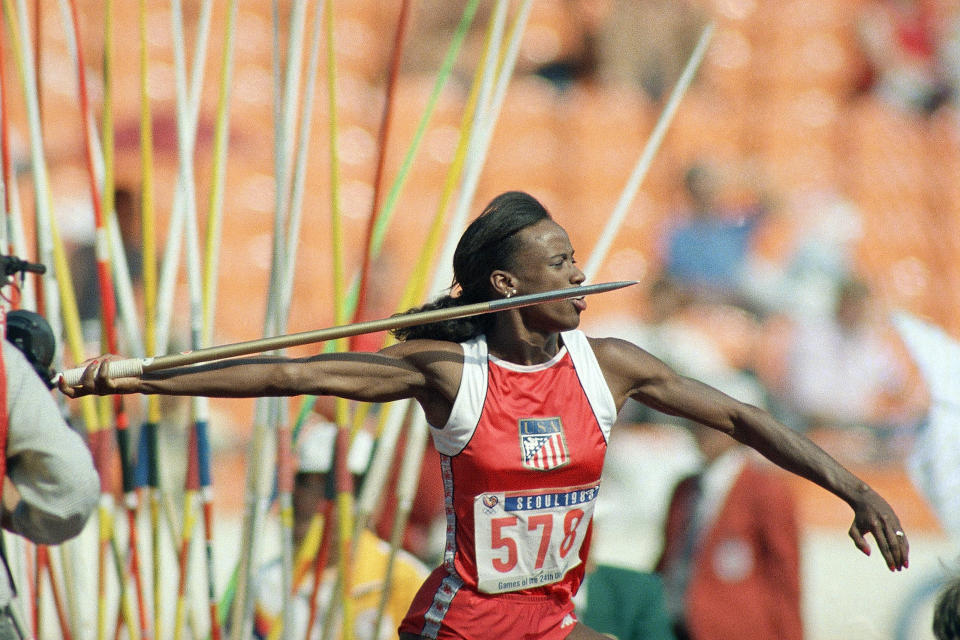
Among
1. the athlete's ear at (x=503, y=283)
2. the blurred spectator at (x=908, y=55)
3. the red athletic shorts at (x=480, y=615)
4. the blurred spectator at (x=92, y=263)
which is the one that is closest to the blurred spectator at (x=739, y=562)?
the red athletic shorts at (x=480, y=615)

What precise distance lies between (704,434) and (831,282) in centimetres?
252

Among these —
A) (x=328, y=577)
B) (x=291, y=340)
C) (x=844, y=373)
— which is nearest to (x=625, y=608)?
(x=328, y=577)

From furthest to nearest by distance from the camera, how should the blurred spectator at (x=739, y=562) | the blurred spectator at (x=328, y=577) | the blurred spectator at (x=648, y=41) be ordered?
the blurred spectator at (x=648, y=41) < the blurred spectator at (x=739, y=562) < the blurred spectator at (x=328, y=577)

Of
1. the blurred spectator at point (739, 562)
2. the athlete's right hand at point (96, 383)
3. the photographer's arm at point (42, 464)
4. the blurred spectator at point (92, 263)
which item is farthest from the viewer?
the blurred spectator at point (92, 263)

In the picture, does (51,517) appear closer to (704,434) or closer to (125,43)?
(704,434)

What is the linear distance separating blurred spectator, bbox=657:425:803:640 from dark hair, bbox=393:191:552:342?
1.63 metres

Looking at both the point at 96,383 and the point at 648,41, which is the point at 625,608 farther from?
the point at 648,41

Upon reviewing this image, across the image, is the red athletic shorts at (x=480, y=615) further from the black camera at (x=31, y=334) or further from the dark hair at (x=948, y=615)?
the black camera at (x=31, y=334)

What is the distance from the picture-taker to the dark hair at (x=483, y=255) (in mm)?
2355

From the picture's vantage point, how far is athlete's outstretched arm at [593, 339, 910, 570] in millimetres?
2336

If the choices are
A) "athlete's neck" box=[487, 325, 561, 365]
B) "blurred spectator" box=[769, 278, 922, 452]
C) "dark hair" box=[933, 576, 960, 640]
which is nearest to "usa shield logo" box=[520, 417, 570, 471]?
"athlete's neck" box=[487, 325, 561, 365]

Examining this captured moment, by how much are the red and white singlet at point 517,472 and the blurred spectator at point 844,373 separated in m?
3.61

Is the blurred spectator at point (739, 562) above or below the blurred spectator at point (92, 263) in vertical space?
below

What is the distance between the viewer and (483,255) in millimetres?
2393
